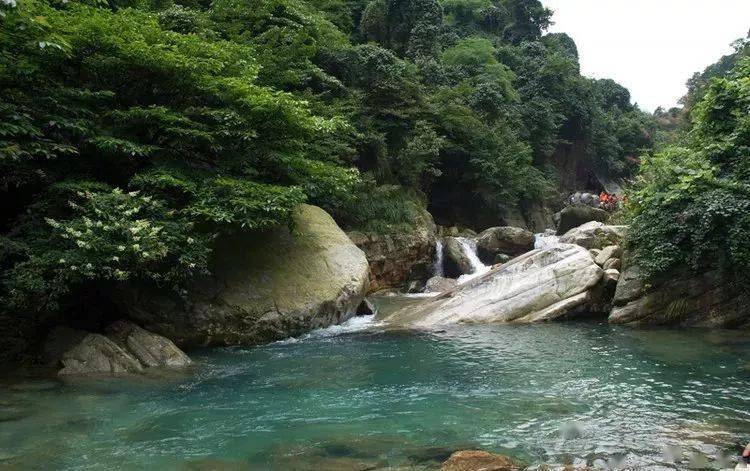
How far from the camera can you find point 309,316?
12.7 meters

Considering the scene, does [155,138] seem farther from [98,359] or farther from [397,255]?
[397,255]

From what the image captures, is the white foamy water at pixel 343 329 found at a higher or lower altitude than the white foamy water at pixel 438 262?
lower

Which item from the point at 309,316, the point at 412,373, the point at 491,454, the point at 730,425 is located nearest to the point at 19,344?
the point at 309,316

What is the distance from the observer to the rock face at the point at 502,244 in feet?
76.3

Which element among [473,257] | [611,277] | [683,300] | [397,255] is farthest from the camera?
[473,257]

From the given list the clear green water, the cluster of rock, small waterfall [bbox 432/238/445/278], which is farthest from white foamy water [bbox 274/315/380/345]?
small waterfall [bbox 432/238/445/278]

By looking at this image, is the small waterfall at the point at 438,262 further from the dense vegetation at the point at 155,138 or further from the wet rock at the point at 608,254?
the wet rock at the point at 608,254

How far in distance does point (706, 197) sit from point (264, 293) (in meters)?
10.7

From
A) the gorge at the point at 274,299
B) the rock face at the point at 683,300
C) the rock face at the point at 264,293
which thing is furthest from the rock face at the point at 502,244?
the rock face at the point at 264,293

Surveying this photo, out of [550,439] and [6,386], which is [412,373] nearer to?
[550,439]

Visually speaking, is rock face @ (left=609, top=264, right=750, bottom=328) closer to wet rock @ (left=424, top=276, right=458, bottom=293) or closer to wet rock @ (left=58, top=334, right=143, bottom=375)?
wet rock @ (left=424, top=276, right=458, bottom=293)

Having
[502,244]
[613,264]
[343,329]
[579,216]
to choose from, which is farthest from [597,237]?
[343,329]

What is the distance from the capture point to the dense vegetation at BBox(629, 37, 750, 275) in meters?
12.4

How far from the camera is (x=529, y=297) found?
Answer: 47.4 ft
